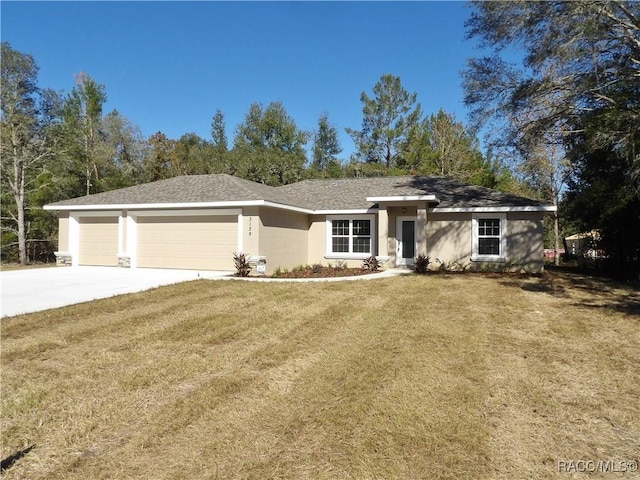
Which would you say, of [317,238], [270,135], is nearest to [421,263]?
[317,238]

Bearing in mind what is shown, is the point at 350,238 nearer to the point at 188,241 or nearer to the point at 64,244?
the point at 188,241

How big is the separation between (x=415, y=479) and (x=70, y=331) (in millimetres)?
6177

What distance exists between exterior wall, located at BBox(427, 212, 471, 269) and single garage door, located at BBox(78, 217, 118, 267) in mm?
13742

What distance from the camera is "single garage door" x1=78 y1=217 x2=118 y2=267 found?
1631 centimetres

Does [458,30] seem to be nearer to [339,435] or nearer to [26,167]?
[339,435]

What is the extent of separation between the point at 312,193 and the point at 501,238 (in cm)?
945

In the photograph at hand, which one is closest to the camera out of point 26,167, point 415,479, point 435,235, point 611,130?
point 415,479

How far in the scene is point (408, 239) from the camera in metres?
16.5

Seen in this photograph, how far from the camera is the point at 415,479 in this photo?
8.89ft

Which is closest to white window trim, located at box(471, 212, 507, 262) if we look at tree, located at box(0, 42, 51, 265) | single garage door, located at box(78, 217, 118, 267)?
single garage door, located at box(78, 217, 118, 267)

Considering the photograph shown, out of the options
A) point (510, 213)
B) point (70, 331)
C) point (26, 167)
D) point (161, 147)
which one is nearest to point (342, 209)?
point (510, 213)

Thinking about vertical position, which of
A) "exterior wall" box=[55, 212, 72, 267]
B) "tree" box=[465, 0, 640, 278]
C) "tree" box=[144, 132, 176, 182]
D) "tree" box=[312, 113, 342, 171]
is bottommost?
"exterior wall" box=[55, 212, 72, 267]

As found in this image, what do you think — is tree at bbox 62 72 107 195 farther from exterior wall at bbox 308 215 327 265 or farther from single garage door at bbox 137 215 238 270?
exterior wall at bbox 308 215 327 265

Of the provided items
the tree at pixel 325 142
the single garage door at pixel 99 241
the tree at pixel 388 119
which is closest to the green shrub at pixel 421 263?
the single garage door at pixel 99 241
